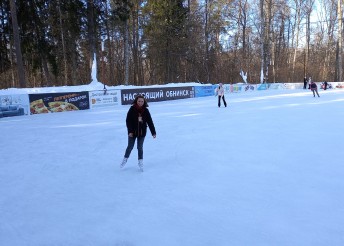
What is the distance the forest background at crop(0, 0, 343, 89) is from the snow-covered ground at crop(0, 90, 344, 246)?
13.0 m

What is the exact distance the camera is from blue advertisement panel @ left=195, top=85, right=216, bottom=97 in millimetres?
23797

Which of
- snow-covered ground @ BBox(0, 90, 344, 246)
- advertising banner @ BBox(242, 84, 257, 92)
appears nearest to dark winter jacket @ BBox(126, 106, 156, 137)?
snow-covered ground @ BBox(0, 90, 344, 246)

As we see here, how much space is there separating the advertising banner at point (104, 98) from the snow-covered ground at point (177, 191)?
8.09m

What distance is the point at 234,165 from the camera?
5605mm

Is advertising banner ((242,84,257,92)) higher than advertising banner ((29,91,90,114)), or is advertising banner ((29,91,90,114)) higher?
advertising banner ((242,84,257,92))

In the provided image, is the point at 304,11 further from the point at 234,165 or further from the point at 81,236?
the point at 81,236

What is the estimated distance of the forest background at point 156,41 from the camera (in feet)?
74.6

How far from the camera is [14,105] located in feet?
44.0

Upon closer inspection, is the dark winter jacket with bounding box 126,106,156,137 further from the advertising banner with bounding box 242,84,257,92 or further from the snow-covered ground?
the advertising banner with bounding box 242,84,257,92

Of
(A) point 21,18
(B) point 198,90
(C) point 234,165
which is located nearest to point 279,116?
(C) point 234,165

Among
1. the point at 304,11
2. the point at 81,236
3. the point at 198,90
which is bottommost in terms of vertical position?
the point at 81,236

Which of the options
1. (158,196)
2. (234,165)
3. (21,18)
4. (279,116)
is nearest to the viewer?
(158,196)

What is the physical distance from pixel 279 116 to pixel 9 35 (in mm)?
20862

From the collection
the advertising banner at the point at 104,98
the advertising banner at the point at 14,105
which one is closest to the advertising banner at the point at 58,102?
the advertising banner at the point at 14,105
